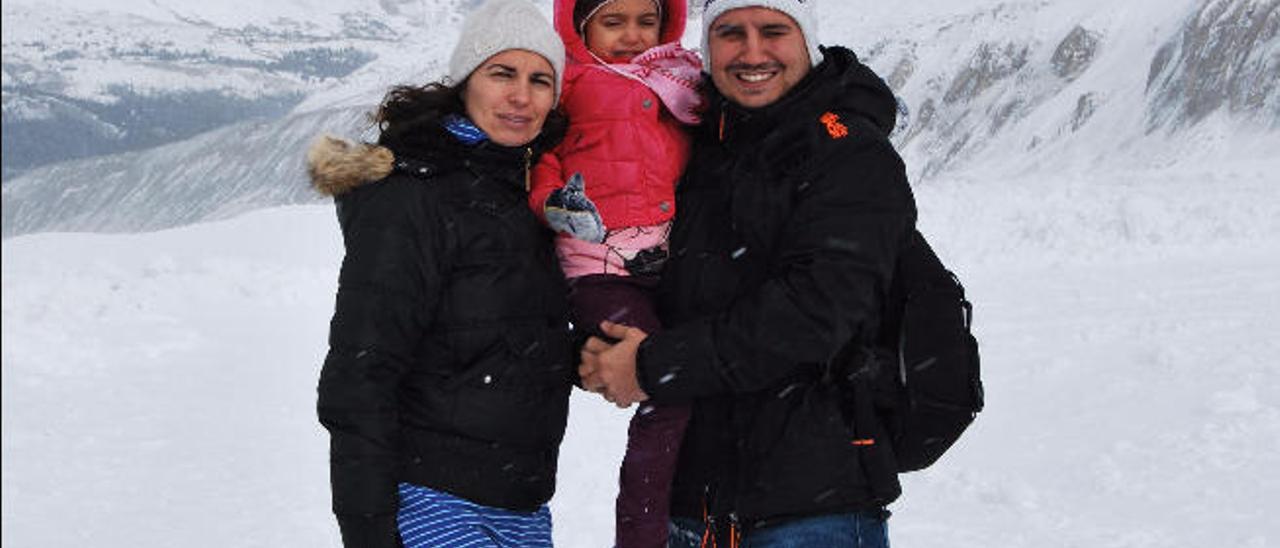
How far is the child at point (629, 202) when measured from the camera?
315 centimetres

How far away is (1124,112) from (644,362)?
54.5 m

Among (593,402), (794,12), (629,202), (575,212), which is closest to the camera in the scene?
(794,12)

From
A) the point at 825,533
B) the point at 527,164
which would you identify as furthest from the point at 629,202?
the point at 825,533

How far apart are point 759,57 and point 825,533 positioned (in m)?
1.17

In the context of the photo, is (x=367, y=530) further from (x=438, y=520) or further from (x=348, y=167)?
(x=348, y=167)

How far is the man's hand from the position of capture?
2.93 meters

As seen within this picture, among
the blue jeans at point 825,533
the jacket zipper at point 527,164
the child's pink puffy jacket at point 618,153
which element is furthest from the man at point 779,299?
the jacket zipper at point 527,164

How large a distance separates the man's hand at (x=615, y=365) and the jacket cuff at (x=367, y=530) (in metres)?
0.60

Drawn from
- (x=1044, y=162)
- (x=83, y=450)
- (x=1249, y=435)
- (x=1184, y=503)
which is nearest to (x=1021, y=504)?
(x=1184, y=503)

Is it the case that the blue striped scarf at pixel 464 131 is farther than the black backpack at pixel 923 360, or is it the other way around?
the blue striped scarf at pixel 464 131

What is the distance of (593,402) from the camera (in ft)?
31.0

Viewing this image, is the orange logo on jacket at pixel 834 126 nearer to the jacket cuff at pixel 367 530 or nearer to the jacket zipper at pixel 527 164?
the jacket zipper at pixel 527 164

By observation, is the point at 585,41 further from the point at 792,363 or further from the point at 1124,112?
the point at 1124,112

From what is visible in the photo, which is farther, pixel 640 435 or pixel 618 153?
pixel 618 153
